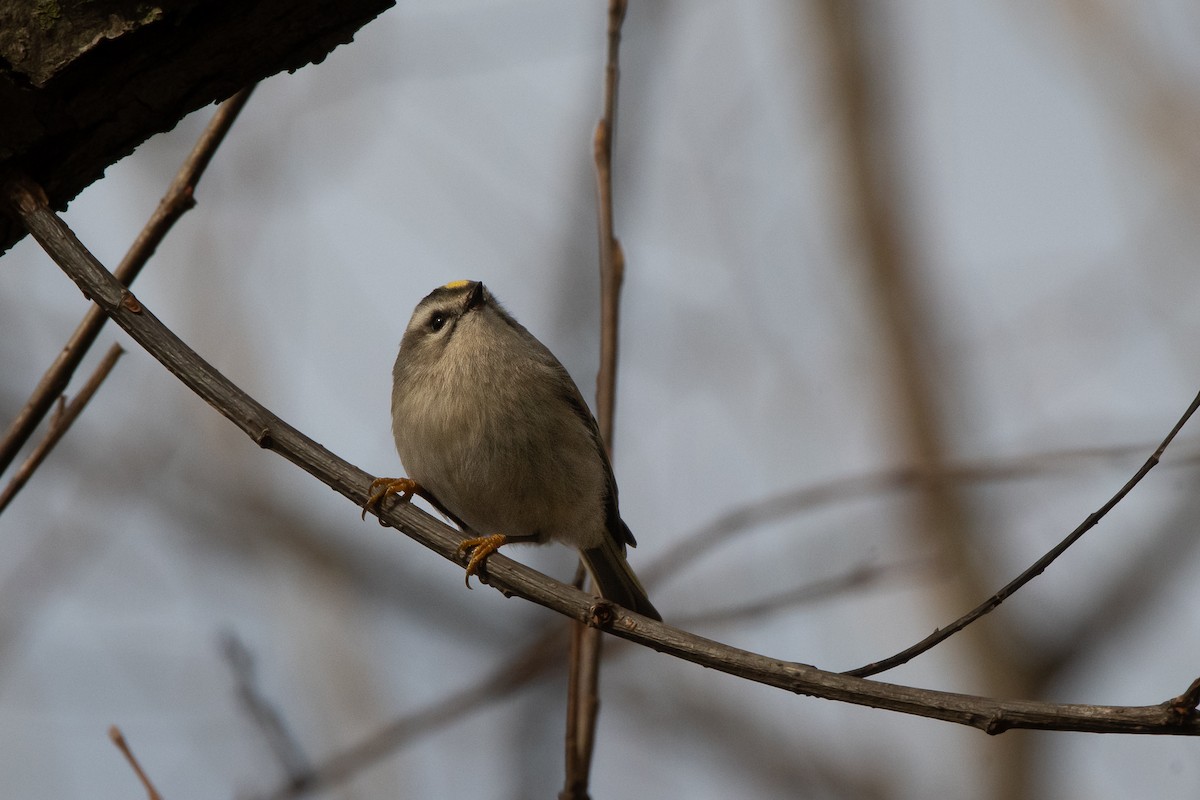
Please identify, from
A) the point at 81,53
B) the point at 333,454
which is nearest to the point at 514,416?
the point at 333,454

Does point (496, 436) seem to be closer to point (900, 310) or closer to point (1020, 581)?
point (1020, 581)

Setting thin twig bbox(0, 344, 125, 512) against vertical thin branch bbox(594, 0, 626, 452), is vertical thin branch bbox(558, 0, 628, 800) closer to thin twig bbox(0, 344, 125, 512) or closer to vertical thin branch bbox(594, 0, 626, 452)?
vertical thin branch bbox(594, 0, 626, 452)

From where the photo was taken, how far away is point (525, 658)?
341 cm

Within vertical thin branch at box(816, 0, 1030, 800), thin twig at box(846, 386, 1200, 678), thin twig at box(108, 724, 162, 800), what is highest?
vertical thin branch at box(816, 0, 1030, 800)

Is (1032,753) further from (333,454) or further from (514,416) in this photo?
(333,454)

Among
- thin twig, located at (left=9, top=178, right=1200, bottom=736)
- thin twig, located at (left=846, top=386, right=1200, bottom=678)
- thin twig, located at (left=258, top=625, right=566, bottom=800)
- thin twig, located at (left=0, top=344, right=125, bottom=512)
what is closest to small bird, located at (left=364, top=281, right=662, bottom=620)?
thin twig, located at (left=258, top=625, right=566, bottom=800)

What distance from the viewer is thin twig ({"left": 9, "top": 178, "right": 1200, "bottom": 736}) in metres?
1.54

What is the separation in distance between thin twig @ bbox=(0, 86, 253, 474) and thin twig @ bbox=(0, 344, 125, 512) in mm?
74

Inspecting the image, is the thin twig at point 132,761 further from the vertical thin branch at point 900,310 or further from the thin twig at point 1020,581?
the vertical thin branch at point 900,310

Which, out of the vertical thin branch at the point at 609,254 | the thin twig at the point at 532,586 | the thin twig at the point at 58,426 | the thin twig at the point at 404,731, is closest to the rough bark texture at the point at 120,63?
the thin twig at the point at 532,586

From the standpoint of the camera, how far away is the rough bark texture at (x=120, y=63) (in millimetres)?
1861

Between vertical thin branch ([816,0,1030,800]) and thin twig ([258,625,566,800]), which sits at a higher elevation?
vertical thin branch ([816,0,1030,800])

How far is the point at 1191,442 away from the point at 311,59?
8.77 ft

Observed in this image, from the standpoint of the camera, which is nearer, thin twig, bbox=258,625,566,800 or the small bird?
thin twig, bbox=258,625,566,800
